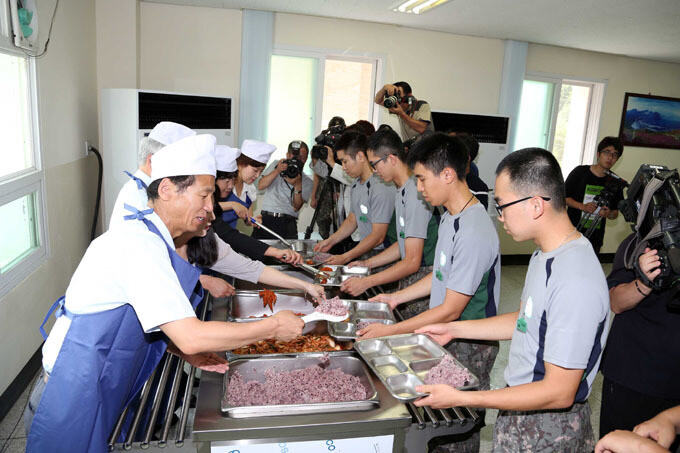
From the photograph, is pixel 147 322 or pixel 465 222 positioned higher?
pixel 465 222

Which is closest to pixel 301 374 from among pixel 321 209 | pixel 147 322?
pixel 147 322

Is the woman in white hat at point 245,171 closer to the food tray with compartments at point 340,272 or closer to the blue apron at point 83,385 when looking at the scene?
the food tray with compartments at point 340,272

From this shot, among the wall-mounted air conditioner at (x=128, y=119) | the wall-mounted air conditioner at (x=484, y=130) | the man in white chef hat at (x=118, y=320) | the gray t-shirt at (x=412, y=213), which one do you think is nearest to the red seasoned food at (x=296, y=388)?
the man in white chef hat at (x=118, y=320)

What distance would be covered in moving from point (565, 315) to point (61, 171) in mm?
3762

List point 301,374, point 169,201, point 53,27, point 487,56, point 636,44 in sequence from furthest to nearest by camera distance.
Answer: point 487,56
point 636,44
point 53,27
point 301,374
point 169,201

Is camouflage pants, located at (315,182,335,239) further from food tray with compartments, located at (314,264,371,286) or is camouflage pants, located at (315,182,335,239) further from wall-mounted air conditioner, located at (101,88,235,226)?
wall-mounted air conditioner, located at (101,88,235,226)

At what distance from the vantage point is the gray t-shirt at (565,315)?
1.14 m

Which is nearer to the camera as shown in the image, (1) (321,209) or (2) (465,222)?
(2) (465,222)

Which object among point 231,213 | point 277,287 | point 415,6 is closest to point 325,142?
point 231,213

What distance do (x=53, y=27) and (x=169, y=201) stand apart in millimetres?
2949

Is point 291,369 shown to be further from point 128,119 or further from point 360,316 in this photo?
point 128,119

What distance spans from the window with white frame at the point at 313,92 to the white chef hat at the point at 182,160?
418 centimetres

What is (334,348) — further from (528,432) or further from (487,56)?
(487,56)

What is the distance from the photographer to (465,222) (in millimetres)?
1814
